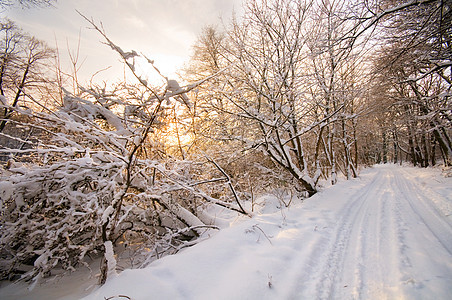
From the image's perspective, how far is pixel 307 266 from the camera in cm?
239

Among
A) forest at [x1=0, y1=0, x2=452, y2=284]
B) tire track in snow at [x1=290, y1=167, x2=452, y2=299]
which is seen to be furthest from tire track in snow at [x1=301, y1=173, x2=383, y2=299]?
forest at [x1=0, y1=0, x2=452, y2=284]

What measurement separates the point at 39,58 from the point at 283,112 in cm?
1473

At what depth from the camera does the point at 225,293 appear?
6.11ft

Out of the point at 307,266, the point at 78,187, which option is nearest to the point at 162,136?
the point at 78,187

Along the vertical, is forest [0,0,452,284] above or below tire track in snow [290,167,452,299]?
above

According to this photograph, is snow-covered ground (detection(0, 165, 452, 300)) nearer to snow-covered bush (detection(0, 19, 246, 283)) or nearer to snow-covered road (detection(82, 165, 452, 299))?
snow-covered road (detection(82, 165, 452, 299))

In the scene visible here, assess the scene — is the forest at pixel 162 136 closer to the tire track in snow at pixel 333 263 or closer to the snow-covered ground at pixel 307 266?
the snow-covered ground at pixel 307 266

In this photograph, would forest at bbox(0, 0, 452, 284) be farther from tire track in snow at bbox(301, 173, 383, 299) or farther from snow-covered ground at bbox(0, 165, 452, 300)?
tire track in snow at bbox(301, 173, 383, 299)

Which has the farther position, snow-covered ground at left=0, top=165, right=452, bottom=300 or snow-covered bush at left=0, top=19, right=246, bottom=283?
snow-covered bush at left=0, top=19, right=246, bottom=283

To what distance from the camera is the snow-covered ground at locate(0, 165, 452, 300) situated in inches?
75.9

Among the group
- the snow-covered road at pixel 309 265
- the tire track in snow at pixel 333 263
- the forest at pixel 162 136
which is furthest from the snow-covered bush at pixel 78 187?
the tire track in snow at pixel 333 263

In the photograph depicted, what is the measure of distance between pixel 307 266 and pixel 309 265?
50mm

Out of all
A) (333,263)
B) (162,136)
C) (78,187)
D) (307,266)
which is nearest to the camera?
(307,266)

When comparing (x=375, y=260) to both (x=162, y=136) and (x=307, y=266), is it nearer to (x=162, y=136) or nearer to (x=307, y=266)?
(x=307, y=266)
